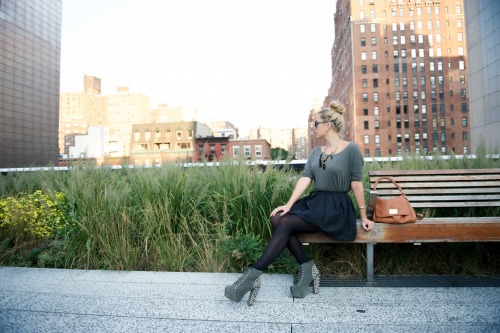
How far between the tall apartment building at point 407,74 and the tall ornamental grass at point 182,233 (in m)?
73.6

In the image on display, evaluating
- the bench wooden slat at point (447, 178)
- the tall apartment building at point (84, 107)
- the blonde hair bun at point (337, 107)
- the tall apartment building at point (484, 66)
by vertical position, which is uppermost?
the tall apartment building at point (84, 107)

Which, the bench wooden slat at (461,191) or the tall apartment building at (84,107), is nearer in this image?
the bench wooden slat at (461,191)

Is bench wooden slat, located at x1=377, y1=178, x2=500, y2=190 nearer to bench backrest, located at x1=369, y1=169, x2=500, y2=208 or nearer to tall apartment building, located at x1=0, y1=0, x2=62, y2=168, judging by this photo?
bench backrest, located at x1=369, y1=169, x2=500, y2=208

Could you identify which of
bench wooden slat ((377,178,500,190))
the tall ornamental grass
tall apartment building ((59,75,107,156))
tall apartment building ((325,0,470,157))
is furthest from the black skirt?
tall apartment building ((59,75,107,156))

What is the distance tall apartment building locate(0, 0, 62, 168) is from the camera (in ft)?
185

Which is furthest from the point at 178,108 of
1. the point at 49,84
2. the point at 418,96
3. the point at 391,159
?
the point at 391,159

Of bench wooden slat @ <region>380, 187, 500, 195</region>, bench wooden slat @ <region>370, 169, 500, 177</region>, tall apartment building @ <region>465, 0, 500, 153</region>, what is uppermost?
tall apartment building @ <region>465, 0, 500, 153</region>

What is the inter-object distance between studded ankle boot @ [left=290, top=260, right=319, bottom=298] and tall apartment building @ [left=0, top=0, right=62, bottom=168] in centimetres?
5864

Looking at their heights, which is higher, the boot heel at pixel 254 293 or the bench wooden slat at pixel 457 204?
the bench wooden slat at pixel 457 204

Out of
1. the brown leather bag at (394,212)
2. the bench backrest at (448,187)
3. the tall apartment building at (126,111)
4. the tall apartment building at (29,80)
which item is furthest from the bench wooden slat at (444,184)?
the tall apartment building at (126,111)

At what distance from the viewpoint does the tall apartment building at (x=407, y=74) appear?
243 feet

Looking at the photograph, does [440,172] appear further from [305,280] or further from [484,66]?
[484,66]

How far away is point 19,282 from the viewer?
348 centimetres

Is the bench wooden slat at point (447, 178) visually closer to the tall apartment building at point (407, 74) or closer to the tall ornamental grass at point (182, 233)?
the tall ornamental grass at point (182, 233)
